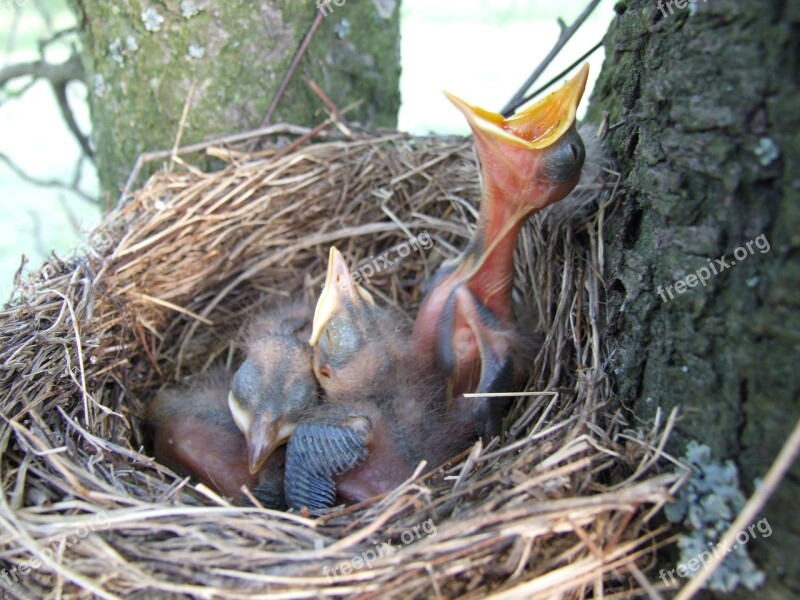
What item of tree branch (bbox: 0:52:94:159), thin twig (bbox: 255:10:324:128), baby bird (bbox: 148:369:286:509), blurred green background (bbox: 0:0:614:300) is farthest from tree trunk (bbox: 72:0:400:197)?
blurred green background (bbox: 0:0:614:300)

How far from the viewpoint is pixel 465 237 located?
→ 63.0 inches

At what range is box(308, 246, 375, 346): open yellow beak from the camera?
124 cm

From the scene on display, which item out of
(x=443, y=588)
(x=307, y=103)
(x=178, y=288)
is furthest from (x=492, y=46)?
(x=443, y=588)

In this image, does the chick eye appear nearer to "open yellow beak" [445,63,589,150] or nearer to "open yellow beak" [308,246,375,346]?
"open yellow beak" [445,63,589,150]

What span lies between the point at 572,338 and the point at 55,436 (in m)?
0.91

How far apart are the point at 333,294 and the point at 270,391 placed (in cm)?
23

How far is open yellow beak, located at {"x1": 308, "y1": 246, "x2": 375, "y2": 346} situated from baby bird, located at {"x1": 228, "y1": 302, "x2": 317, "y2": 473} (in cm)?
9

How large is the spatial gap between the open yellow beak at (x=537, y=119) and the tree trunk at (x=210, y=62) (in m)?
0.66

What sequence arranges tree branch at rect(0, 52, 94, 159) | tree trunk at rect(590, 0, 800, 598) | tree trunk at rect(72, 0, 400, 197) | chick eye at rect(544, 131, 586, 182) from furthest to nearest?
tree branch at rect(0, 52, 94, 159), tree trunk at rect(72, 0, 400, 197), chick eye at rect(544, 131, 586, 182), tree trunk at rect(590, 0, 800, 598)

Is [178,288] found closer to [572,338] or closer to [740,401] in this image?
[572,338]

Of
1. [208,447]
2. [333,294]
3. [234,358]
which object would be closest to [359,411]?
[333,294]

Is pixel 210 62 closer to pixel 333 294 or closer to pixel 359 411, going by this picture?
pixel 333 294

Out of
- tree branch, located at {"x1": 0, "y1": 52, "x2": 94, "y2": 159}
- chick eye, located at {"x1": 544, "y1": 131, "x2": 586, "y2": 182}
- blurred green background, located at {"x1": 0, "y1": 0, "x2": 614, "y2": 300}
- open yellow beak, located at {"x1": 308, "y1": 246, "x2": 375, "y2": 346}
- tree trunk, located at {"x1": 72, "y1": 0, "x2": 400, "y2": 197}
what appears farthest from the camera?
blurred green background, located at {"x1": 0, "y1": 0, "x2": 614, "y2": 300}

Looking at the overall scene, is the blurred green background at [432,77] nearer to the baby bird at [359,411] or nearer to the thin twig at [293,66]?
the thin twig at [293,66]
